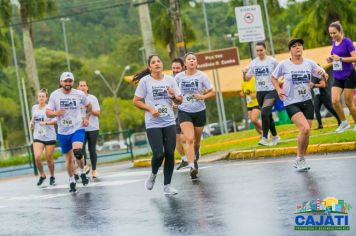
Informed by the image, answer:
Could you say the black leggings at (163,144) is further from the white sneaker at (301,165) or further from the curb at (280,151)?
the curb at (280,151)

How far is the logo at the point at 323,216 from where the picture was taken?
24.1 feet

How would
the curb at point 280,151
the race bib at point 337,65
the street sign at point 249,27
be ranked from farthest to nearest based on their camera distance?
the street sign at point 249,27 < the race bib at point 337,65 < the curb at point 280,151

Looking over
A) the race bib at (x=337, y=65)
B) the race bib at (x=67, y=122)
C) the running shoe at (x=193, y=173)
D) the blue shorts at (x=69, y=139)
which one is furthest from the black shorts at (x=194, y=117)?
the race bib at (x=337, y=65)

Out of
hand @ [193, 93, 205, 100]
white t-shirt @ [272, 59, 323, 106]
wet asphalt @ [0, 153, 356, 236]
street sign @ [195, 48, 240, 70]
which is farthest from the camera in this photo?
street sign @ [195, 48, 240, 70]

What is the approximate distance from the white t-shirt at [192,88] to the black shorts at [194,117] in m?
0.05

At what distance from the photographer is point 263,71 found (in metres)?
16.3

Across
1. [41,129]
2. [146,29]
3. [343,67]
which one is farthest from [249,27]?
[41,129]

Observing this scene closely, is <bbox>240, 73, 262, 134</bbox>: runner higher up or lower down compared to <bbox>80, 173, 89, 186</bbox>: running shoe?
higher up

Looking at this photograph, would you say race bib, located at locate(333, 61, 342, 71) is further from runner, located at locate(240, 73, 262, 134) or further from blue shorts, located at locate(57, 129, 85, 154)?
blue shorts, located at locate(57, 129, 85, 154)

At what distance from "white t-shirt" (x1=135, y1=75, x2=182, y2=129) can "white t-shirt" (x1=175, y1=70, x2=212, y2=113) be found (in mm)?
2018

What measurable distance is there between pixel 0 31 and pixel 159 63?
118ft

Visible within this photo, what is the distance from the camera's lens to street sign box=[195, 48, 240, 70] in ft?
91.0

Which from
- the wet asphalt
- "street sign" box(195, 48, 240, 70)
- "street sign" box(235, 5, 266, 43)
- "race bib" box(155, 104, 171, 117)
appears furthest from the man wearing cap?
"street sign" box(195, 48, 240, 70)

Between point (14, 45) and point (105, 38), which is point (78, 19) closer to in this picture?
point (105, 38)
